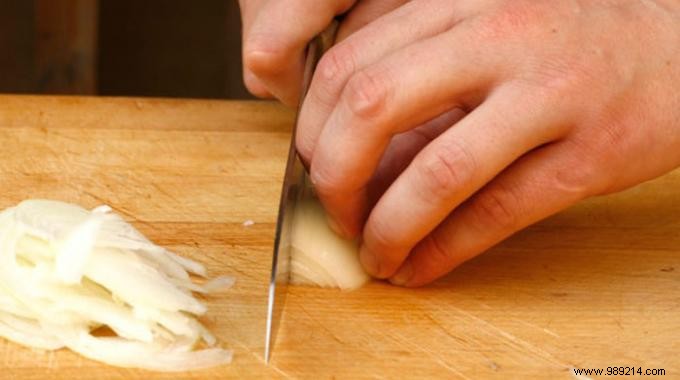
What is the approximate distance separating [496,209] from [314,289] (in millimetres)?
238

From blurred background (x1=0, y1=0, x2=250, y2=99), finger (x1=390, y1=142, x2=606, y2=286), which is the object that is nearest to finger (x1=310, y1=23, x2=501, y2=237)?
finger (x1=390, y1=142, x2=606, y2=286)

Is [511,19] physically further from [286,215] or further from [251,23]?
[251,23]

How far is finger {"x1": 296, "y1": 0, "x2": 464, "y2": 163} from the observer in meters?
1.22

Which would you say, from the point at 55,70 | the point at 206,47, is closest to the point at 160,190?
the point at 55,70

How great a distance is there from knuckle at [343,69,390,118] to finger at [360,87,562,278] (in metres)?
0.07

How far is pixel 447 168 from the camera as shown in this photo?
1139 mm

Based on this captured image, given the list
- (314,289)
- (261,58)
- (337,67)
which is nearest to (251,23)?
(261,58)

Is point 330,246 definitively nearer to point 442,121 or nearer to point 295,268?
point 295,268

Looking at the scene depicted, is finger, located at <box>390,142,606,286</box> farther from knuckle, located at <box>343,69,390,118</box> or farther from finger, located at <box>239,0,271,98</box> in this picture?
finger, located at <box>239,0,271,98</box>

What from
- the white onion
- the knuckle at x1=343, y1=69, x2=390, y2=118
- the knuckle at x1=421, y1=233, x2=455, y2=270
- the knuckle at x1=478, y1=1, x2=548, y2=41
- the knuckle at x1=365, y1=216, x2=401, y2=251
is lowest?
the white onion

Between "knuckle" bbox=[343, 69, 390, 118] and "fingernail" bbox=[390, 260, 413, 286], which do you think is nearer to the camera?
"knuckle" bbox=[343, 69, 390, 118]

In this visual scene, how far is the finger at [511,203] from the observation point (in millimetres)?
1200

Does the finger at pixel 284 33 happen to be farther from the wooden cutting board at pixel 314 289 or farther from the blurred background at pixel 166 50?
the blurred background at pixel 166 50

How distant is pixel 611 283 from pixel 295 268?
15.6 inches
